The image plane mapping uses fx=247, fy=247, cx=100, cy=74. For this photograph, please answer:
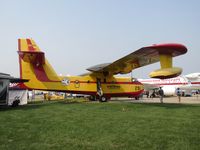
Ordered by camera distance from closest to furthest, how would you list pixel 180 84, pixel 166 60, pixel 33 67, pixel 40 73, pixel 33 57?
pixel 166 60, pixel 33 57, pixel 33 67, pixel 40 73, pixel 180 84

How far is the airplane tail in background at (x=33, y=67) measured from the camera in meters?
19.8

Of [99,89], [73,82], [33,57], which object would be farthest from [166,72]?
[33,57]

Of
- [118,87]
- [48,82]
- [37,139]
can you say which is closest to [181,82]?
[118,87]

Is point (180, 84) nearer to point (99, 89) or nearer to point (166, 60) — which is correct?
point (99, 89)

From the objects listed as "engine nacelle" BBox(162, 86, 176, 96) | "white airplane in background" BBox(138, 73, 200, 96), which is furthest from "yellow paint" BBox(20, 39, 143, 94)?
"white airplane in background" BBox(138, 73, 200, 96)

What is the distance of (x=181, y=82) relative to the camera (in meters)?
45.1

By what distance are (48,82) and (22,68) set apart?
2.37 meters

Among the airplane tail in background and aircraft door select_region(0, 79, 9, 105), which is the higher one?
Result: the airplane tail in background

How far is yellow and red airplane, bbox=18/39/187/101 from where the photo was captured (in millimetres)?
14961

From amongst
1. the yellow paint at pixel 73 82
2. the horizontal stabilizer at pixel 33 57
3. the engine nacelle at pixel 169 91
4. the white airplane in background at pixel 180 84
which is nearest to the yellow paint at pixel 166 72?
the yellow paint at pixel 73 82

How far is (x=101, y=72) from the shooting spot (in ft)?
75.5

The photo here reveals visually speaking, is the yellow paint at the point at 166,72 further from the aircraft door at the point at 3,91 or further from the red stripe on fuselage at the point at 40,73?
the red stripe on fuselage at the point at 40,73

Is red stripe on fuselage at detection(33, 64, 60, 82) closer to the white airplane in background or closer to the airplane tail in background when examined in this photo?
the airplane tail in background

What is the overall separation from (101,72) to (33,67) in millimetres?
6282
